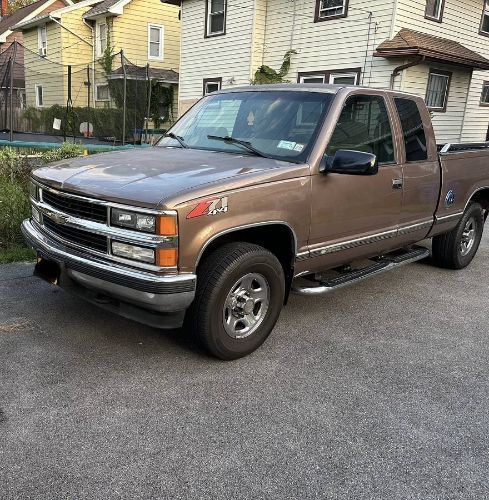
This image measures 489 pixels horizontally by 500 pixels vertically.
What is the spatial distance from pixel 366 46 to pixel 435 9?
7.60ft

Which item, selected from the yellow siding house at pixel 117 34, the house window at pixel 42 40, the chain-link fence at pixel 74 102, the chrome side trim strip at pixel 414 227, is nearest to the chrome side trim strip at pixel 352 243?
the chrome side trim strip at pixel 414 227

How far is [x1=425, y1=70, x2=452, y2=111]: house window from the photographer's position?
46.1 ft

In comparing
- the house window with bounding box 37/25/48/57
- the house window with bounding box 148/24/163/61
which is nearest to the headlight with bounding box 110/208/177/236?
the house window with bounding box 148/24/163/61

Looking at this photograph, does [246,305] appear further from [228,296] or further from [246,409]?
[246,409]

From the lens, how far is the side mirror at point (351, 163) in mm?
3709

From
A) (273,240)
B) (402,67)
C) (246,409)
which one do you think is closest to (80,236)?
(273,240)

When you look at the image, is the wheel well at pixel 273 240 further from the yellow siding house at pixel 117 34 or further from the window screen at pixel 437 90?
the yellow siding house at pixel 117 34

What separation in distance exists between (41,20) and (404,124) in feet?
88.9

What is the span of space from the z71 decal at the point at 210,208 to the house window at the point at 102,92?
16146 mm

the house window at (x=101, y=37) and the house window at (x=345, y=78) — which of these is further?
the house window at (x=101, y=37)

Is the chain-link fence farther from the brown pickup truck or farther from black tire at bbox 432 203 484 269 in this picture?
the brown pickup truck

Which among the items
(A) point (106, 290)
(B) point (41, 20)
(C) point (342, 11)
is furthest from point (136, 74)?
(A) point (106, 290)

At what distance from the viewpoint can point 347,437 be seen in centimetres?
291

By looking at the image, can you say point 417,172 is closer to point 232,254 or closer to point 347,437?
point 232,254
